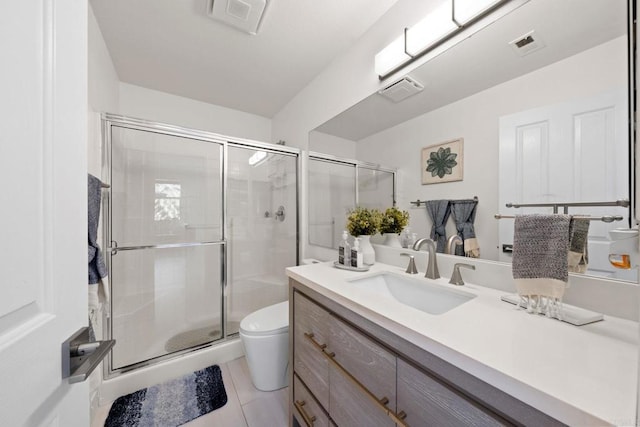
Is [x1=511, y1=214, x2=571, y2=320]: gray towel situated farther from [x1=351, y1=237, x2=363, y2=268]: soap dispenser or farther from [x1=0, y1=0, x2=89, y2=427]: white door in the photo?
[x1=0, y1=0, x2=89, y2=427]: white door

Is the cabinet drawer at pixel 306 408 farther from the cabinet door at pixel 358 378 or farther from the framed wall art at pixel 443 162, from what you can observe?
the framed wall art at pixel 443 162

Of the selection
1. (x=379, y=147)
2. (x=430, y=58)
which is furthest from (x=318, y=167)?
(x=430, y=58)

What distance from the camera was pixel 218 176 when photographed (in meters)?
2.08

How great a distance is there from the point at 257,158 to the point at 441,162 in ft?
5.38

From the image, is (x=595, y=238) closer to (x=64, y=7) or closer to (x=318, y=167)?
(x=64, y=7)

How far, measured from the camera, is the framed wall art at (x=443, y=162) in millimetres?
1094

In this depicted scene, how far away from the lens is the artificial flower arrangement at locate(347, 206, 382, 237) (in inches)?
57.2

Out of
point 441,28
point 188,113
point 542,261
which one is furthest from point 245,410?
point 188,113

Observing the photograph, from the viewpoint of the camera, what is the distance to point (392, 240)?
4.70ft

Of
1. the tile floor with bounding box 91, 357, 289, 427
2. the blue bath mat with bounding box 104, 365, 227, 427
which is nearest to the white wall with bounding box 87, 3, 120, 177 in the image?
the blue bath mat with bounding box 104, 365, 227, 427

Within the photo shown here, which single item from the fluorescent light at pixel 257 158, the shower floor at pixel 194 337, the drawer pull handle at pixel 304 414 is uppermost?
the fluorescent light at pixel 257 158

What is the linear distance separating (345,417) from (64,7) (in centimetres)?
133

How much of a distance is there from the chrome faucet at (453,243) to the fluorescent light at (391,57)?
97cm

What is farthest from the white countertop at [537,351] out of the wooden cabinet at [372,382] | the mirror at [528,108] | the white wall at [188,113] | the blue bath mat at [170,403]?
the white wall at [188,113]
